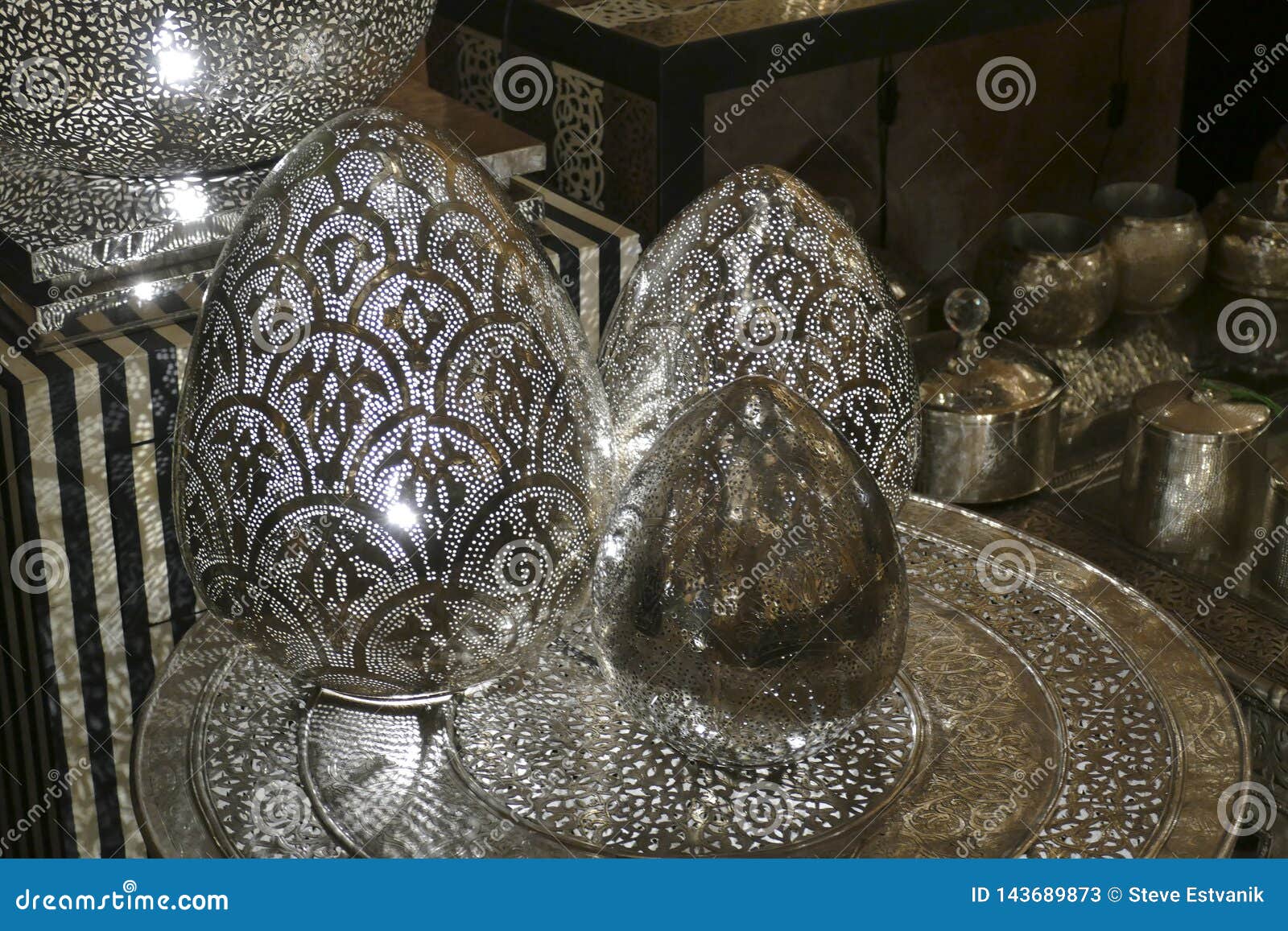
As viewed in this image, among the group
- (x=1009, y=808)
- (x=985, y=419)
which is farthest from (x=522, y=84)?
(x=1009, y=808)

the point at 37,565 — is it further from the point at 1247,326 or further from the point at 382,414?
the point at 1247,326

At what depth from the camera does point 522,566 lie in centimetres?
60

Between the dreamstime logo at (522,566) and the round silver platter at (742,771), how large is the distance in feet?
0.25

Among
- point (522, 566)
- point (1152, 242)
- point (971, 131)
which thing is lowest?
point (522, 566)

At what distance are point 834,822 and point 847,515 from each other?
0.39ft

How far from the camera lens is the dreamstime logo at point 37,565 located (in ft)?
2.49

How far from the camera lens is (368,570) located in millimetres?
577

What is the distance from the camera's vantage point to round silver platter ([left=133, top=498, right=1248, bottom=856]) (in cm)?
57

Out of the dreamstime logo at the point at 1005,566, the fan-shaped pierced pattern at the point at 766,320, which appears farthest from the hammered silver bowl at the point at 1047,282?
the fan-shaped pierced pattern at the point at 766,320

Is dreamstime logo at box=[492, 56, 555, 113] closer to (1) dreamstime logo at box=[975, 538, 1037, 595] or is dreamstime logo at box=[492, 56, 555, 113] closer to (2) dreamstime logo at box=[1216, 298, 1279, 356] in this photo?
(1) dreamstime logo at box=[975, 538, 1037, 595]

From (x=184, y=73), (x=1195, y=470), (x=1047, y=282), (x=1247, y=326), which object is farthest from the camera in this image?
(x=1247, y=326)

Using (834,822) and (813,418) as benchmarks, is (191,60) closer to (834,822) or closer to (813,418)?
(813,418)

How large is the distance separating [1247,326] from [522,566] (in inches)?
42.6

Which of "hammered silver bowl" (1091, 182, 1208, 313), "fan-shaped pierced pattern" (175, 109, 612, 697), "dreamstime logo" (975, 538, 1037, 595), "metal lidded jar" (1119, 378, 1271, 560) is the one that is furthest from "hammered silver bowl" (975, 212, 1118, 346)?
"fan-shaped pierced pattern" (175, 109, 612, 697)
